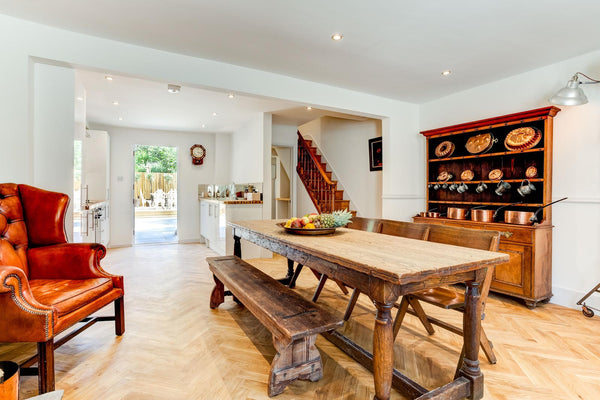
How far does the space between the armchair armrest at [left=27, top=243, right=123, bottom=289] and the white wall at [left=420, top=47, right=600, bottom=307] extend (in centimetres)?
421

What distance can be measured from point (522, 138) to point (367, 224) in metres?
2.02

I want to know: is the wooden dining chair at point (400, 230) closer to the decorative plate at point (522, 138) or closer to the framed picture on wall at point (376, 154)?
the decorative plate at point (522, 138)

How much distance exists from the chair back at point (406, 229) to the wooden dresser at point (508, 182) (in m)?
1.42

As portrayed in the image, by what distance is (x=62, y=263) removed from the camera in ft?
7.13

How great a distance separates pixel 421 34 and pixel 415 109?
7.01 feet

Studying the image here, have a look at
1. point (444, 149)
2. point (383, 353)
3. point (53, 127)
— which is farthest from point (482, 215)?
point (53, 127)

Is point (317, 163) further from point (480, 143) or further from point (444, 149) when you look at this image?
point (480, 143)

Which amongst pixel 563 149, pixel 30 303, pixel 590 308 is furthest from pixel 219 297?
pixel 563 149

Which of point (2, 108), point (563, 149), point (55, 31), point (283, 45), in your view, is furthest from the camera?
point (563, 149)

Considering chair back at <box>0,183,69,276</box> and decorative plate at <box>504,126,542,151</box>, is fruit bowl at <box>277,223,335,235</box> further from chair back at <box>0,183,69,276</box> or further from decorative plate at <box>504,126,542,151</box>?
decorative plate at <box>504,126,542,151</box>

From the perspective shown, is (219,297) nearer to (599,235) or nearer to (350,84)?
(350,84)

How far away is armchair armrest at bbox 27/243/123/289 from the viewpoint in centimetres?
216

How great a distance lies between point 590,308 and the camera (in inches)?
114

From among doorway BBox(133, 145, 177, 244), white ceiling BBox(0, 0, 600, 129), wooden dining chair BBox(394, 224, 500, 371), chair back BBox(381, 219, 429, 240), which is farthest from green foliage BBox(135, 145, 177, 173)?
wooden dining chair BBox(394, 224, 500, 371)
